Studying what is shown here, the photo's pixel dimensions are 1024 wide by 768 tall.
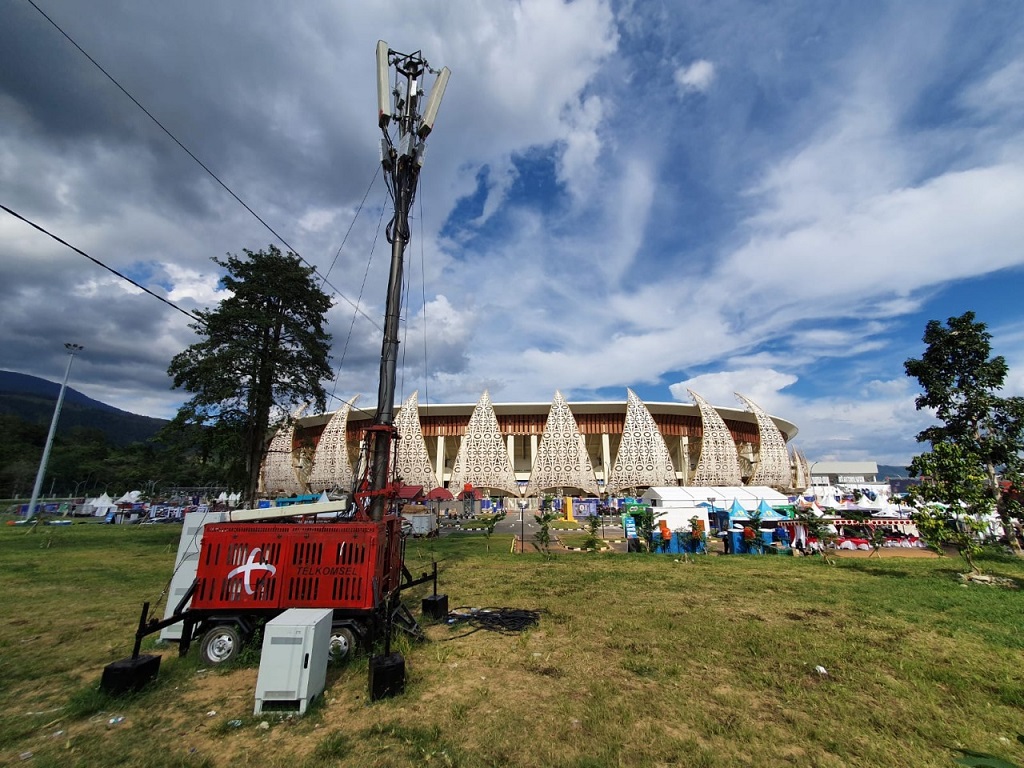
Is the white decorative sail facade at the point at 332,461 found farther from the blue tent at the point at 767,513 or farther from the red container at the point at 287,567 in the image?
the red container at the point at 287,567

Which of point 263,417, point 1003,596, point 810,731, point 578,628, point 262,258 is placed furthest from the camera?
point 262,258

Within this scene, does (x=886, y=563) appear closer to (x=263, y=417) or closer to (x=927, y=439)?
(x=927, y=439)

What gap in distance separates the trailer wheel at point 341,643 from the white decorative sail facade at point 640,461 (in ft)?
146

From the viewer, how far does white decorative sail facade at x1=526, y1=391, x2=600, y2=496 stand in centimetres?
4847

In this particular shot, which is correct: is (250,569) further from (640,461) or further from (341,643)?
(640,461)

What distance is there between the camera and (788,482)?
57938mm

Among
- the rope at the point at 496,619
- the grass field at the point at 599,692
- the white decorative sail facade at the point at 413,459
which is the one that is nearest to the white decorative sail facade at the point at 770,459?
the white decorative sail facade at the point at 413,459

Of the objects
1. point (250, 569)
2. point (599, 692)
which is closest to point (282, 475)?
point (250, 569)

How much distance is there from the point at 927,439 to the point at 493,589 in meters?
22.0

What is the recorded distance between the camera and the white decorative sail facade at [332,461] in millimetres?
52688

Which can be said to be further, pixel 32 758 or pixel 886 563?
pixel 886 563

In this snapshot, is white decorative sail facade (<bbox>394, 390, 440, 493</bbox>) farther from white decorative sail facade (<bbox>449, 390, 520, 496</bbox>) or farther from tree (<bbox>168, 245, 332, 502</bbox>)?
tree (<bbox>168, 245, 332, 502</bbox>)

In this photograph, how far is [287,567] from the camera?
6.64m

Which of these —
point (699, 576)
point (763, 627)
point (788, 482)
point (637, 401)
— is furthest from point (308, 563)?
point (788, 482)
